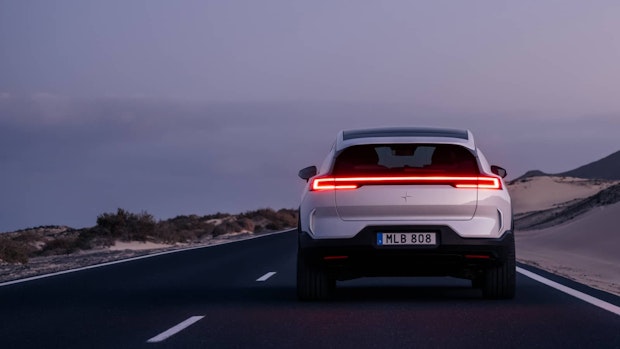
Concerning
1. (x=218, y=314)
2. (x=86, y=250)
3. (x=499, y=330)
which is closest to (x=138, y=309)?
(x=218, y=314)

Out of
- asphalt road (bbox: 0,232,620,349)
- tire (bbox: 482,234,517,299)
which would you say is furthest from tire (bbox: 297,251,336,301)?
tire (bbox: 482,234,517,299)

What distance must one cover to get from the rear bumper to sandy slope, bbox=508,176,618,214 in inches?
3878

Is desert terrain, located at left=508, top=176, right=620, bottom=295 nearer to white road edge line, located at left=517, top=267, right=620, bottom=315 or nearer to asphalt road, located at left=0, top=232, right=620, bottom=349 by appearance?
white road edge line, located at left=517, top=267, right=620, bottom=315

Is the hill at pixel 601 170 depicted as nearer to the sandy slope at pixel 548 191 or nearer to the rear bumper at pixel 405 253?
the sandy slope at pixel 548 191

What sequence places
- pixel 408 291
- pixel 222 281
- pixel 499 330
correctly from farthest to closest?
pixel 222 281, pixel 408 291, pixel 499 330

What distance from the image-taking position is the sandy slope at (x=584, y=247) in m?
25.3

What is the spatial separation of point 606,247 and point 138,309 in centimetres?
2561

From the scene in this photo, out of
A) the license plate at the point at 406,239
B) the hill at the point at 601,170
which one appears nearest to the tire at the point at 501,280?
the license plate at the point at 406,239

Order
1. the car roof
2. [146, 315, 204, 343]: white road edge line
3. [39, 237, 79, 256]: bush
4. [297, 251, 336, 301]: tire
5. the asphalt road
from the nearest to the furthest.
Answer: the asphalt road → [146, 315, 204, 343]: white road edge line → the car roof → [297, 251, 336, 301]: tire → [39, 237, 79, 256]: bush

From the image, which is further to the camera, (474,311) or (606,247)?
(606,247)

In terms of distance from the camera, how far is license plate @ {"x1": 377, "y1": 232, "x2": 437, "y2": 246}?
11469 millimetres

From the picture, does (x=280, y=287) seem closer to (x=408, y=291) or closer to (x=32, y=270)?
(x=408, y=291)

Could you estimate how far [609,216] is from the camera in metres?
42.5

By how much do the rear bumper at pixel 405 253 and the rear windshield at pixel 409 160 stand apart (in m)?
0.66
